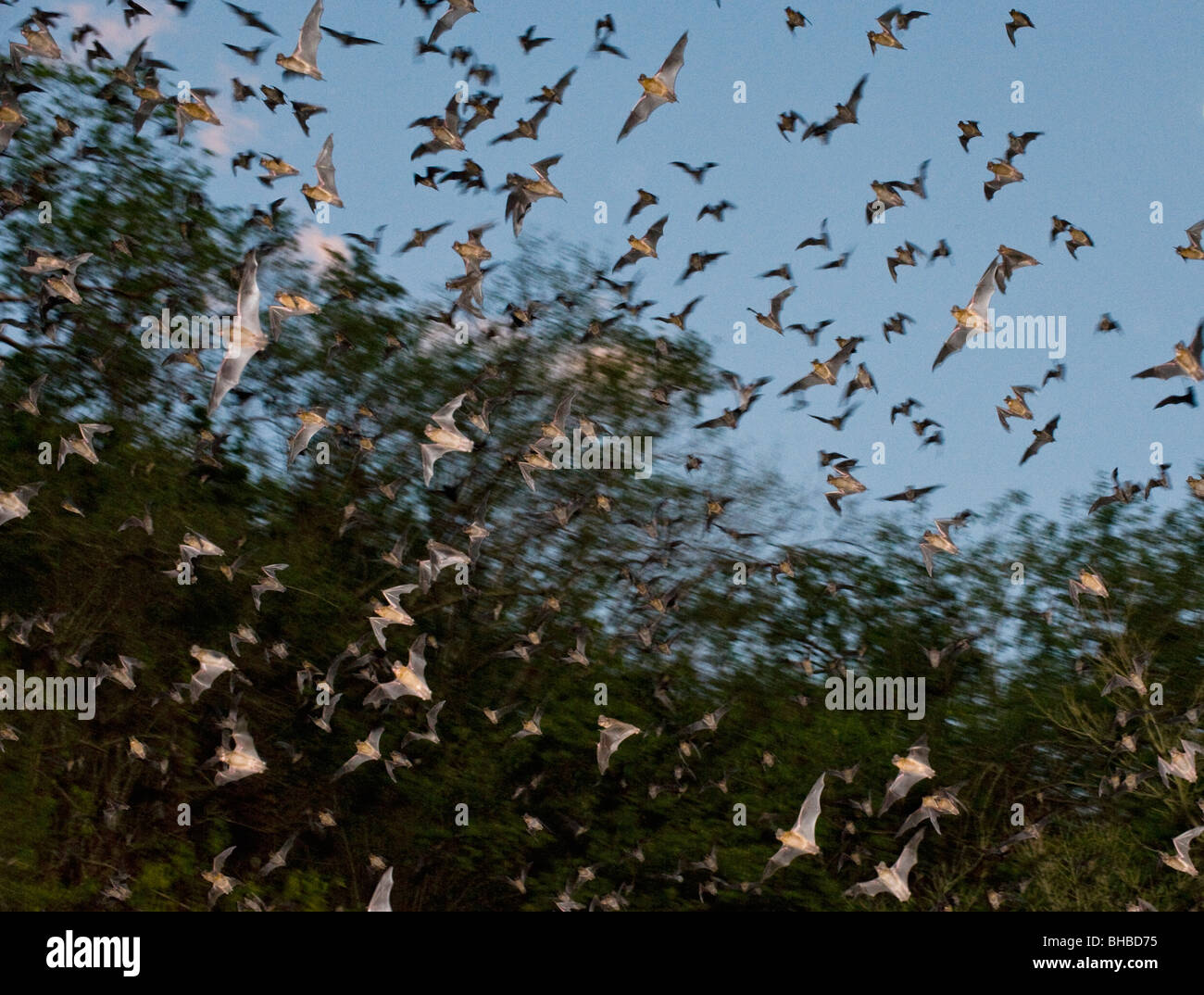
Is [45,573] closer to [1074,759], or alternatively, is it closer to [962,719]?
[962,719]

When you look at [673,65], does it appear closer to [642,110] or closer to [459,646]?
[642,110]

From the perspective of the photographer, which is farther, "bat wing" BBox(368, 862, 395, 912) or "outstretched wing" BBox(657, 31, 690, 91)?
"outstretched wing" BBox(657, 31, 690, 91)

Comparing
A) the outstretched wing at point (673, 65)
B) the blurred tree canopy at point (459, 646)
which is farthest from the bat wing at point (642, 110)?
the blurred tree canopy at point (459, 646)

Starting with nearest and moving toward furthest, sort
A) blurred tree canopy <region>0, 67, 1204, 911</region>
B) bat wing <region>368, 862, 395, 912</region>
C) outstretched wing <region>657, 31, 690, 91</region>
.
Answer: bat wing <region>368, 862, 395, 912</region>, outstretched wing <region>657, 31, 690, 91</region>, blurred tree canopy <region>0, 67, 1204, 911</region>

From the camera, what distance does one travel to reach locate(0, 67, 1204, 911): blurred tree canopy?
2541 cm

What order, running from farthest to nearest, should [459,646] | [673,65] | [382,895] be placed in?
[459,646], [673,65], [382,895]

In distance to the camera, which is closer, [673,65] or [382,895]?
[382,895]

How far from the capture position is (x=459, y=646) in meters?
27.7

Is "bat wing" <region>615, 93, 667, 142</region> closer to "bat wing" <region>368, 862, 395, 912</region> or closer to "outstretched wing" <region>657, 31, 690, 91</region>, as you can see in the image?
"outstretched wing" <region>657, 31, 690, 91</region>

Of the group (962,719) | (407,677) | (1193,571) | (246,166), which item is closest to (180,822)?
(407,677)

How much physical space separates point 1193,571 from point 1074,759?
20.9 feet

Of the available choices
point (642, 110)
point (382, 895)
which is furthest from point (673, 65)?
point (382, 895)

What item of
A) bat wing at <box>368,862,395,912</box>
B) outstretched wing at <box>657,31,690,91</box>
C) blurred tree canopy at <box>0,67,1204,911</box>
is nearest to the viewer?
bat wing at <box>368,862,395,912</box>

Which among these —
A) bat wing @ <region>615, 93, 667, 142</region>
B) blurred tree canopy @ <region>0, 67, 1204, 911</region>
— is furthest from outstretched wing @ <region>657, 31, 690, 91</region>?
blurred tree canopy @ <region>0, 67, 1204, 911</region>
